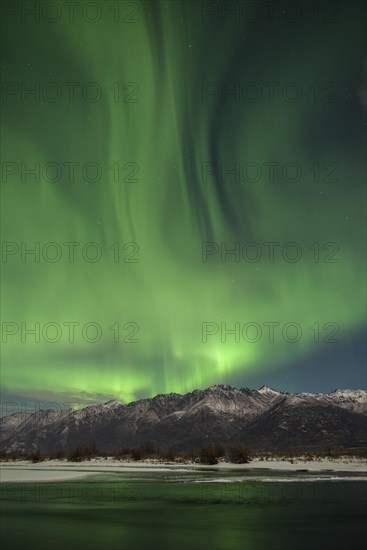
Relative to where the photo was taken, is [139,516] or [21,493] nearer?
[139,516]

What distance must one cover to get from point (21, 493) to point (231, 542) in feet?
56.3

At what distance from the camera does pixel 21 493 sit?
30.8 metres

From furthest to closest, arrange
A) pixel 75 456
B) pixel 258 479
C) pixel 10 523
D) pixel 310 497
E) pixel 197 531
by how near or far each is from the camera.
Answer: pixel 75 456
pixel 258 479
pixel 310 497
pixel 10 523
pixel 197 531

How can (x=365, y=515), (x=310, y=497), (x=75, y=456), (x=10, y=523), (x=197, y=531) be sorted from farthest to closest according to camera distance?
(x=75, y=456) → (x=310, y=497) → (x=365, y=515) → (x=10, y=523) → (x=197, y=531)

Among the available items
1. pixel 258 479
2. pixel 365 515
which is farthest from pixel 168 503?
pixel 258 479

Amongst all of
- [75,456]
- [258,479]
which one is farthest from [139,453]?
[258,479]

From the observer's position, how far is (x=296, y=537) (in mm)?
17484

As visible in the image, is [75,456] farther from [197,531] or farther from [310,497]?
[197,531]

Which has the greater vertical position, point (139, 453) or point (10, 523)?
point (139, 453)

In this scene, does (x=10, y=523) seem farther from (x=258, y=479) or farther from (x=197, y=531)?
(x=258, y=479)

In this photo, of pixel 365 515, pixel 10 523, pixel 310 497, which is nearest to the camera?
pixel 10 523

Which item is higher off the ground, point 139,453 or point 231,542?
point 139,453

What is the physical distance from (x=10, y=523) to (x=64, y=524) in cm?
175

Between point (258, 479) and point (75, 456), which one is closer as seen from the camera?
point (258, 479)
